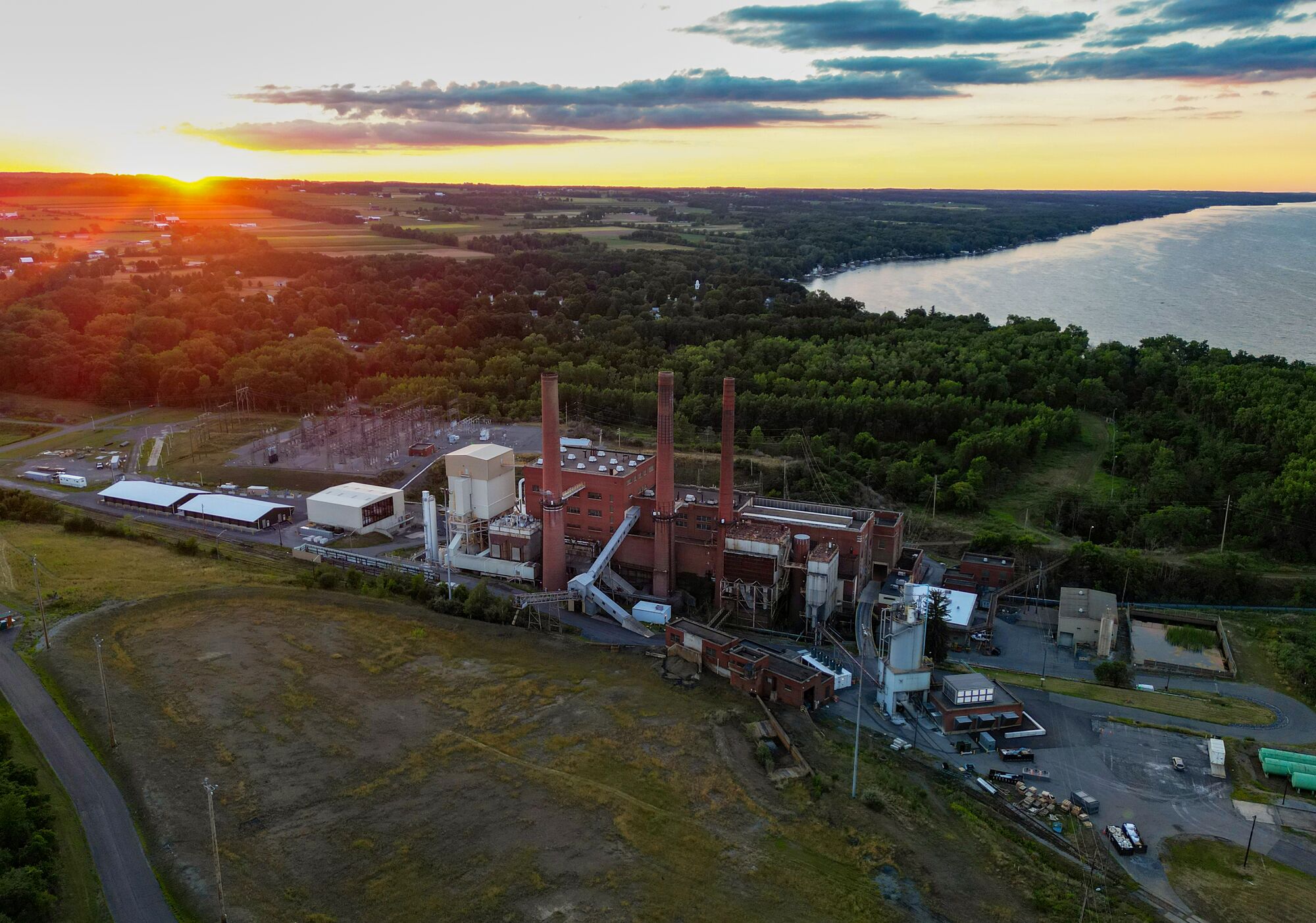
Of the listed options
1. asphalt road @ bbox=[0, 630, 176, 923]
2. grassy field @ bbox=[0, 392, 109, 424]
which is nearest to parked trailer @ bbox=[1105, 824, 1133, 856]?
asphalt road @ bbox=[0, 630, 176, 923]

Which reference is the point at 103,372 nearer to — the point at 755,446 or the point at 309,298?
the point at 309,298

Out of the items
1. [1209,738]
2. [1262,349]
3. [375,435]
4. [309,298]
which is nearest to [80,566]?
[375,435]

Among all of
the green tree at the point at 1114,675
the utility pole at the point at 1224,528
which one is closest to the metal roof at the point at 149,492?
the green tree at the point at 1114,675

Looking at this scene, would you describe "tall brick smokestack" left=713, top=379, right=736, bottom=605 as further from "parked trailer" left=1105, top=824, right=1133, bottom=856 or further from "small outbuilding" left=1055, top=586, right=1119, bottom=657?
"parked trailer" left=1105, top=824, right=1133, bottom=856

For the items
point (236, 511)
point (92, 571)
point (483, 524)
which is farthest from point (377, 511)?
point (92, 571)

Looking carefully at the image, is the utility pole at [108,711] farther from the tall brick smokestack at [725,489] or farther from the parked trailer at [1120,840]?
the parked trailer at [1120,840]
